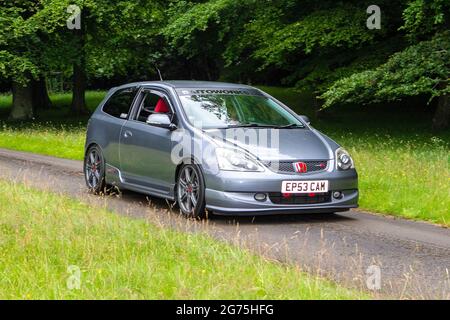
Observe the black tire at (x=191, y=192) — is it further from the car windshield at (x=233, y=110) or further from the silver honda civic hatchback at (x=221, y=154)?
the car windshield at (x=233, y=110)

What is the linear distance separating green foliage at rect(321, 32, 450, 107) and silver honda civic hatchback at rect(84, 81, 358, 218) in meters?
7.77

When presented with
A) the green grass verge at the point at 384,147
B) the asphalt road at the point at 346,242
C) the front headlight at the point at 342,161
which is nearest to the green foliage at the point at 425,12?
the green grass verge at the point at 384,147

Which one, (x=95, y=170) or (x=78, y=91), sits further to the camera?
(x=78, y=91)

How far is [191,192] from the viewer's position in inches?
377

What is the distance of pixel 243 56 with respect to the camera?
29.8 metres

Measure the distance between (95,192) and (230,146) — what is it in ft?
11.2

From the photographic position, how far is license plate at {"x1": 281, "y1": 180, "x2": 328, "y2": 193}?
9.20 m

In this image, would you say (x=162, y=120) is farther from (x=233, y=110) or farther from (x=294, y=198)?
(x=294, y=198)

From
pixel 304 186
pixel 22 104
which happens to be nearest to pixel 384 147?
pixel 304 186

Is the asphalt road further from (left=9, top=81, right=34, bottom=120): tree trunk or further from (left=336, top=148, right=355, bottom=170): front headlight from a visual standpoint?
(left=9, top=81, right=34, bottom=120): tree trunk

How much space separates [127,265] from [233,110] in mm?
4318

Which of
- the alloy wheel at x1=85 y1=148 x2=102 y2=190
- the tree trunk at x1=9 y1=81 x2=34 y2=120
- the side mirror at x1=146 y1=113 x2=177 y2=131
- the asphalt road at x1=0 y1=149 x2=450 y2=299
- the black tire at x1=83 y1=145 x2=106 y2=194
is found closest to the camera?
the asphalt road at x1=0 y1=149 x2=450 y2=299

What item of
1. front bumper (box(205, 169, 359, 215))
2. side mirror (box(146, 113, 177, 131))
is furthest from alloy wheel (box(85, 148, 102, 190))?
front bumper (box(205, 169, 359, 215))
